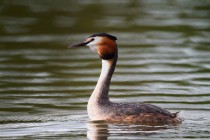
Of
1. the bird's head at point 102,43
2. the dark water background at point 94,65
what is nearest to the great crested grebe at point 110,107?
the bird's head at point 102,43

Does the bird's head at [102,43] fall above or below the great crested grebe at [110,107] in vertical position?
above

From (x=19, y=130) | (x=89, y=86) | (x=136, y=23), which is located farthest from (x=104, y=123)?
(x=136, y=23)

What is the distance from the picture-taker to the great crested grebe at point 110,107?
14.7 m

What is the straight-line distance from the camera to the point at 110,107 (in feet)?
49.2

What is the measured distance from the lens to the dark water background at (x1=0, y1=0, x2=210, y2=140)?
1463 cm

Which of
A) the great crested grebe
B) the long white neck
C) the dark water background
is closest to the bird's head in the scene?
the great crested grebe

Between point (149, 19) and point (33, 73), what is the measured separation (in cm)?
869

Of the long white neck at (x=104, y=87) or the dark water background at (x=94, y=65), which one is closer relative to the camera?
the dark water background at (x=94, y=65)

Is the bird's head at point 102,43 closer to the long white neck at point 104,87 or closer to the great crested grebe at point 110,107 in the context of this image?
the great crested grebe at point 110,107

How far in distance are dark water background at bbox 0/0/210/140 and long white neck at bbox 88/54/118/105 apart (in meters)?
0.45

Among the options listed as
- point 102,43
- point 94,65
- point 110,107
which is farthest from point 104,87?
point 94,65

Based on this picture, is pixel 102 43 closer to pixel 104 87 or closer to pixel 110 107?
pixel 104 87

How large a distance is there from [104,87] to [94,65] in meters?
5.92

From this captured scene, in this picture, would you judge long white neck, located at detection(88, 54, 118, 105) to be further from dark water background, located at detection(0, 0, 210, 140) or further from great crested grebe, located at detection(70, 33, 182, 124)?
dark water background, located at detection(0, 0, 210, 140)
